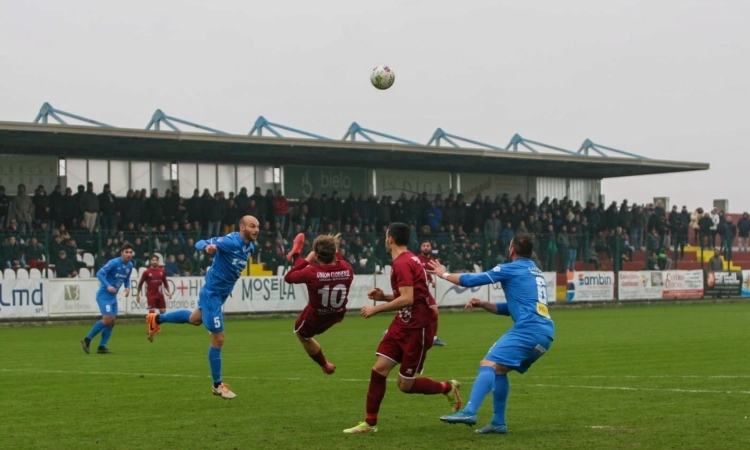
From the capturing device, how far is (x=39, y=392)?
1386cm

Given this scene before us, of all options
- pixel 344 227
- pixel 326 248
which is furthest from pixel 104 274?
pixel 344 227

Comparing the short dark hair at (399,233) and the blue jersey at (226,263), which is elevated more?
the short dark hair at (399,233)

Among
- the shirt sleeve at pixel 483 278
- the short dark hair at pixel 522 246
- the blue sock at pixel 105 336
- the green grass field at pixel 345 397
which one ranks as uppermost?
the short dark hair at pixel 522 246

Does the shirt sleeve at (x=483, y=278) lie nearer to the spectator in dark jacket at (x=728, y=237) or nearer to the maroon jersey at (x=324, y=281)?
the maroon jersey at (x=324, y=281)

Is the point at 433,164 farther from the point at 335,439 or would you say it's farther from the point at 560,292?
the point at 335,439

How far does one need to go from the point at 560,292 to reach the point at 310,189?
11.0 meters

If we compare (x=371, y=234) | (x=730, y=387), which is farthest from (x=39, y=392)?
(x=371, y=234)

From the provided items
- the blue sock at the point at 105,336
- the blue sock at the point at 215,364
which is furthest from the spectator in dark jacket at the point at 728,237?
the blue sock at the point at 215,364

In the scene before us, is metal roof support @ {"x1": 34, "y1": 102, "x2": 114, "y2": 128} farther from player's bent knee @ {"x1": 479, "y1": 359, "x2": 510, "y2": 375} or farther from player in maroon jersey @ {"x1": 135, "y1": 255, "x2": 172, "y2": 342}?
player's bent knee @ {"x1": 479, "y1": 359, "x2": 510, "y2": 375}

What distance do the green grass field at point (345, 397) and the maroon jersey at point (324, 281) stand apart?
Result: 108 cm

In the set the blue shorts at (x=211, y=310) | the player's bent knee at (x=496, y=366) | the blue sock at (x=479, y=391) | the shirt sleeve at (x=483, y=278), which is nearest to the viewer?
the shirt sleeve at (x=483, y=278)

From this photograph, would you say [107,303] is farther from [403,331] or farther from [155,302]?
[403,331]

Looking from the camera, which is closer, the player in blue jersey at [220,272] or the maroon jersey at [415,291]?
the maroon jersey at [415,291]

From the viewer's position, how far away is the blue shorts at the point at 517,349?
32.6 ft
